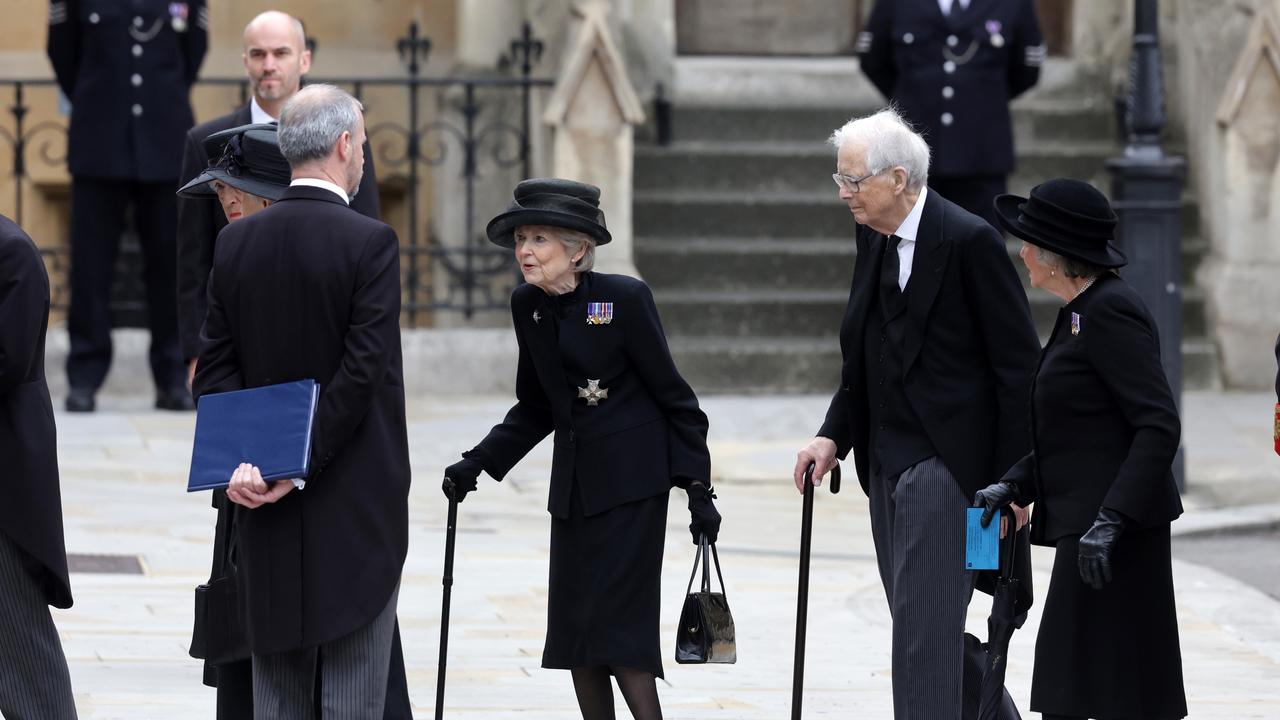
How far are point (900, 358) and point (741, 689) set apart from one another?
170 cm

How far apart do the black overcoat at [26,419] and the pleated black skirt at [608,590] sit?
4.08ft

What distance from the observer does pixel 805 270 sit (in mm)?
14125

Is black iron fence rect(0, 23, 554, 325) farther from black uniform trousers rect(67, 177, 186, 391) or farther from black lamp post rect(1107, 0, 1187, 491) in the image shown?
black lamp post rect(1107, 0, 1187, 491)

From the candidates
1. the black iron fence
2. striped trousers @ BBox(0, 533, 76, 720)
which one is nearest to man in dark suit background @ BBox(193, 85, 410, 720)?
striped trousers @ BBox(0, 533, 76, 720)

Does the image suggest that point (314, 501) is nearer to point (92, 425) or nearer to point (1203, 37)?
point (92, 425)

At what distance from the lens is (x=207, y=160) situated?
7090 millimetres

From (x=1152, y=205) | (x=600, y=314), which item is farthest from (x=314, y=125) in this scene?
(x=1152, y=205)

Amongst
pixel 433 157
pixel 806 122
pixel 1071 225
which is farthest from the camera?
pixel 433 157

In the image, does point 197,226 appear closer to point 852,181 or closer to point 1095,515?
point 852,181

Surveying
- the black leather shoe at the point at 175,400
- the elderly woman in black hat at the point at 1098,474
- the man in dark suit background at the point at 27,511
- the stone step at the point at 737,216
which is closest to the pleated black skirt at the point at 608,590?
the elderly woman in black hat at the point at 1098,474

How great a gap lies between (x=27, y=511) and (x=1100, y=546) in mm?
2522

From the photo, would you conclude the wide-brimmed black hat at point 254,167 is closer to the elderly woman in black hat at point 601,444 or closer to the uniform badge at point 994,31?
the elderly woman in black hat at point 601,444

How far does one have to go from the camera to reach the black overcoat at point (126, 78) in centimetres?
1240

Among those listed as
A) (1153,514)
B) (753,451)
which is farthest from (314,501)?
(753,451)
